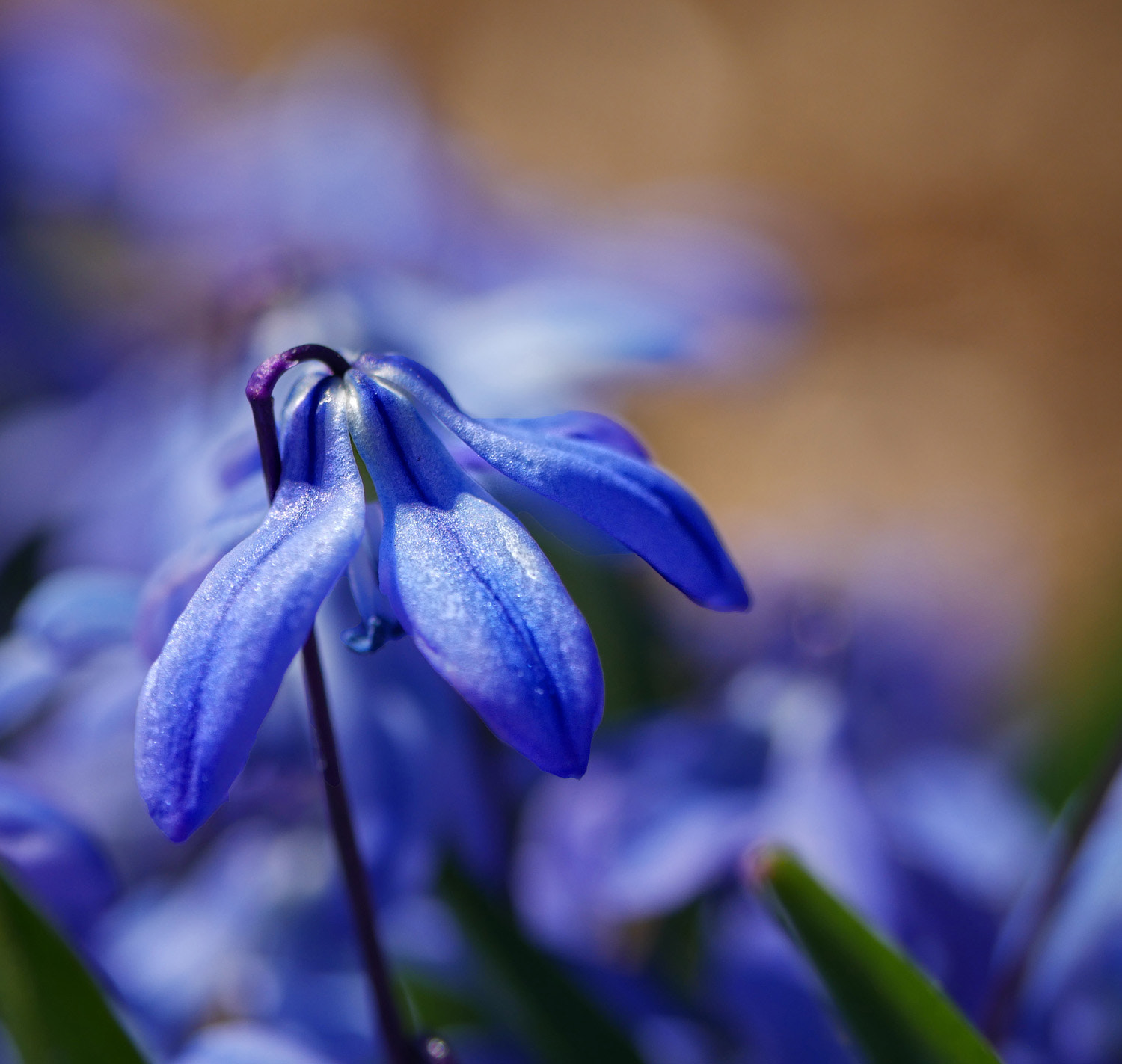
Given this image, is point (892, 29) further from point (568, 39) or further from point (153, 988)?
point (153, 988)

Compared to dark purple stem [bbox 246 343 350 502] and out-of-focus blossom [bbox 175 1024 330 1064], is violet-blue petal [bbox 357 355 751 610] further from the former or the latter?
out-of-focus blossom [bbox 175 1024 330 1064]

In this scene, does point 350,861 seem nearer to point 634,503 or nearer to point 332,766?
point 332,766

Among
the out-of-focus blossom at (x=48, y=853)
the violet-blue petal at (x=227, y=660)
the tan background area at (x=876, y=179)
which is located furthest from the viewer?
the tan background area at (x=876, y=179)

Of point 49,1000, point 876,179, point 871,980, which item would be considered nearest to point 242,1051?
point 49,1000

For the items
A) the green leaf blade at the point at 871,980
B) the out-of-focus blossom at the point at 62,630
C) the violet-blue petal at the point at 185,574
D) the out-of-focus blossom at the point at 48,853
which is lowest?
the green leaf blade at the point at 871,980

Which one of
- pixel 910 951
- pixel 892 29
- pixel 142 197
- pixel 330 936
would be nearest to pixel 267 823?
pixel 330 936

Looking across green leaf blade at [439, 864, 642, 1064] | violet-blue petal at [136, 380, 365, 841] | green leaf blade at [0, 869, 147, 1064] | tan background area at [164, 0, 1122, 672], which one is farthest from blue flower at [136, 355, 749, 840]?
tan background area at [164, 0, 1122, 672]

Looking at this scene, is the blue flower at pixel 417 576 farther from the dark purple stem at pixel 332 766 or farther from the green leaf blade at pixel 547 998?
the green leaf blade at pixel 547 998

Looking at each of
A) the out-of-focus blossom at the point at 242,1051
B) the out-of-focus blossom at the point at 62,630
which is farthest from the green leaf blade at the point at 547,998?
the out-of-focus blossom at the point at 62,630
